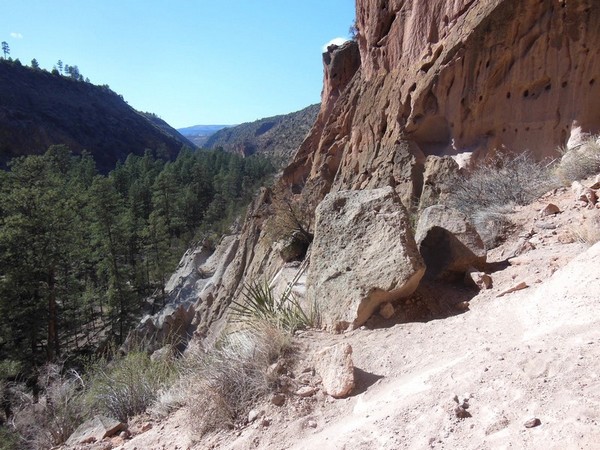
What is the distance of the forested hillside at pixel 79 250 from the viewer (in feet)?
58.6

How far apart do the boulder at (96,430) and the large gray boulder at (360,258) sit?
212cm

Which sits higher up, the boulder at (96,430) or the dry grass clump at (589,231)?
the dry grass clump at (589,231)

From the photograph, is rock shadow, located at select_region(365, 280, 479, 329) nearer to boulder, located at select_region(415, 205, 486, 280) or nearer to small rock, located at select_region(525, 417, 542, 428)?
boulder, located at select_region(415, 205, 486, 280)

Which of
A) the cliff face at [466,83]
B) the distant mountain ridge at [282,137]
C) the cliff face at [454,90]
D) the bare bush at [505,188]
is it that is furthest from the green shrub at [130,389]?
the distant mountain ridge at [282,137]

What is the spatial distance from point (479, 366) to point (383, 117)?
43.5 feet

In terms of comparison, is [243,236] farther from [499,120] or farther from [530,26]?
[530,26]

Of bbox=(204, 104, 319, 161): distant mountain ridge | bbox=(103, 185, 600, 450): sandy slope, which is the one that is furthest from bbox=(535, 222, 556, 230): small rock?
bbox=(204, 104, 319, 161): distant mountain ridge

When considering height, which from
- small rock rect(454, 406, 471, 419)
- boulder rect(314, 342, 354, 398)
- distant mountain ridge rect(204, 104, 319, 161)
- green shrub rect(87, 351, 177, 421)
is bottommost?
green shrub rect(87, 351, 177, 421)

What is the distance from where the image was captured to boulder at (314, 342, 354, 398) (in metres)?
3.10

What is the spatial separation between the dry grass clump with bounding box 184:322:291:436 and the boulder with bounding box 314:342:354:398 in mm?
380

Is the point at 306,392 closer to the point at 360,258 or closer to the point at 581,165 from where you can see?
the point at 360,258

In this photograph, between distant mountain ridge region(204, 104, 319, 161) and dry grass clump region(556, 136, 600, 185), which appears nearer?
dry grass clump region(556, 136, 600, 185)

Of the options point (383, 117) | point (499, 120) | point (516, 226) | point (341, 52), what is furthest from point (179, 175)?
point (516, 226)

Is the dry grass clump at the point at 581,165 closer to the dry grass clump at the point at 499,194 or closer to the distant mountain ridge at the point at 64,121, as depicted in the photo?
the dry grass clump at the point at 499,194
